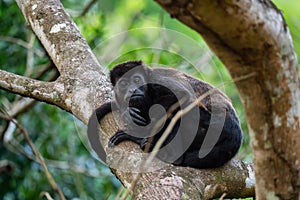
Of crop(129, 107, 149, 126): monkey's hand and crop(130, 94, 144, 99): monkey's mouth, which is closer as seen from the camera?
crop(129, 107, 149, 126): monkey's hand

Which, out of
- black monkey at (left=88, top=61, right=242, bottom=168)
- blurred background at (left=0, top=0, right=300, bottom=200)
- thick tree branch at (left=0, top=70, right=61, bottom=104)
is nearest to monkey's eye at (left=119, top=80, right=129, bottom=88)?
black monkey at (left=88, top=61, right=242, bottom=168)

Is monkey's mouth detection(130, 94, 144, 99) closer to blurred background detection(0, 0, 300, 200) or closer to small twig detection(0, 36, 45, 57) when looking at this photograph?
blurred background detection(0, 0, 300, 200)

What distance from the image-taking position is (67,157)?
18.3 ft

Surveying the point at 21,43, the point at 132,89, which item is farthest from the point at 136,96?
the point at 21,43

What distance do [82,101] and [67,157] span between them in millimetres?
2468

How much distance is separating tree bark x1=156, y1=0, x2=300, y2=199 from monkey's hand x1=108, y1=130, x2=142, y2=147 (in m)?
1.22

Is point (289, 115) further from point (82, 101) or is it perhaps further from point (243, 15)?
point (82, 101)

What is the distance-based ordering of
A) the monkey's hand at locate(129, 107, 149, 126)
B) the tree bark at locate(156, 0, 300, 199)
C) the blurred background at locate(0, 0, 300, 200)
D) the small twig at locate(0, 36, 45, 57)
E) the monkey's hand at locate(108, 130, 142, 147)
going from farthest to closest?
the small twig at locate(0, 36, 45, 57) < the blurred background at locate(0, 0, 300, 200) < the monkey's hand at locate(129, 107, 149, 126) < the monkey's hand at locate(108, 130, 142, 147) < the tree bark at locate(156, 0, 300, 199)

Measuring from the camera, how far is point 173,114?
3.25 m

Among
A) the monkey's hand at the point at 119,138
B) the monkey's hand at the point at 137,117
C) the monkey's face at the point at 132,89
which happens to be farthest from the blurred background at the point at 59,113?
the monkey's hand at the point at 119,138

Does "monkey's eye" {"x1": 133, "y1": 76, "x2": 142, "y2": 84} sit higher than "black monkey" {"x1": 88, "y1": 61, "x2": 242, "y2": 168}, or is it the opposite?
"monkey's eye" {"x1": 133, "y1": 76, "x2": 142, "y2": 84}

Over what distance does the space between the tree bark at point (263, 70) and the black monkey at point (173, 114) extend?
1.12m

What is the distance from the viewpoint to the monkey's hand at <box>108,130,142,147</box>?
293 cm

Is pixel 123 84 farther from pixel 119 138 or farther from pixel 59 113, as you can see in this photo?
pixel 59 113
